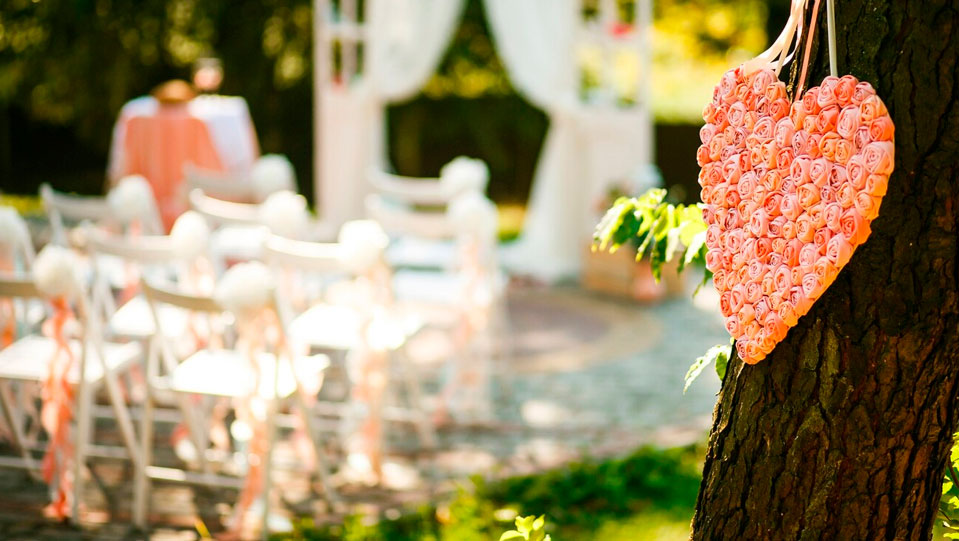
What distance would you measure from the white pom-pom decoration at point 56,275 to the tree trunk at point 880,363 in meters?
2.42

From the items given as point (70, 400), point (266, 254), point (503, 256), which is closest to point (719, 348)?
point (266, 254)

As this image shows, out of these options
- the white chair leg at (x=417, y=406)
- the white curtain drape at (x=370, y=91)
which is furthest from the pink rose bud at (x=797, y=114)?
the white curtain drape at (x=370, y=91)

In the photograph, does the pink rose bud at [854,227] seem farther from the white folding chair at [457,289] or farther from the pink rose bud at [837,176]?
the white folding chair at [457,289]

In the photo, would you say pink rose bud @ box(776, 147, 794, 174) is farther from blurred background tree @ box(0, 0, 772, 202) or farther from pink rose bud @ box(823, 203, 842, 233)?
blurred background tree @ box(0, 0, 772, 202)

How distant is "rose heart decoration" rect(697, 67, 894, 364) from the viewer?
1.33m

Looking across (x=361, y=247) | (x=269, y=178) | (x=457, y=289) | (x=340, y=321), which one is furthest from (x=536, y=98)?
(x=361, y=247)

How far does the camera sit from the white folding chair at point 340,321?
365 cm

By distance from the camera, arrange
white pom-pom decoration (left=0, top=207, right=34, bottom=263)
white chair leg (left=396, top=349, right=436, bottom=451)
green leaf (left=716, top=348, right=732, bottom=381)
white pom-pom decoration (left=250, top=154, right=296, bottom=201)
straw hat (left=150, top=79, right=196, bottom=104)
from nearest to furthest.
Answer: green leaf (left=716, top=348, right=732, bottom=381) < white pom-pom decoration (left=0, top=207, right=34, bottom=263) < white chair leg (left=396, top=349, right=436, bottom=451) < white pom-pom decoration (left=250, top=154, right=296, bottom=201) < straw hat (left=150, top=79, right=196, bottom=104)

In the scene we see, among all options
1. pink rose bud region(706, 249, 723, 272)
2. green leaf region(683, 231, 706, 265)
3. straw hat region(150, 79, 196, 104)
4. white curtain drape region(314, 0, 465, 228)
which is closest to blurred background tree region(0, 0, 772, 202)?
white curtain drape region(314, 0, 465, 228)

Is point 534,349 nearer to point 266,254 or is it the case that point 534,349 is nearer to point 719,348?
point 266,254

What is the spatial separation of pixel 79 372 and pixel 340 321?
0.97m

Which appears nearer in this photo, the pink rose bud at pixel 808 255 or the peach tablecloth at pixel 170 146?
the pink rose bud at pixel 808 255

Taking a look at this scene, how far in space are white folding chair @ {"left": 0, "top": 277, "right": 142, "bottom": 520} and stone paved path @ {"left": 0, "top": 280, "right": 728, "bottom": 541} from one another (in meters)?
0.14

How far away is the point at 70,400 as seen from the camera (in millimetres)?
3678
